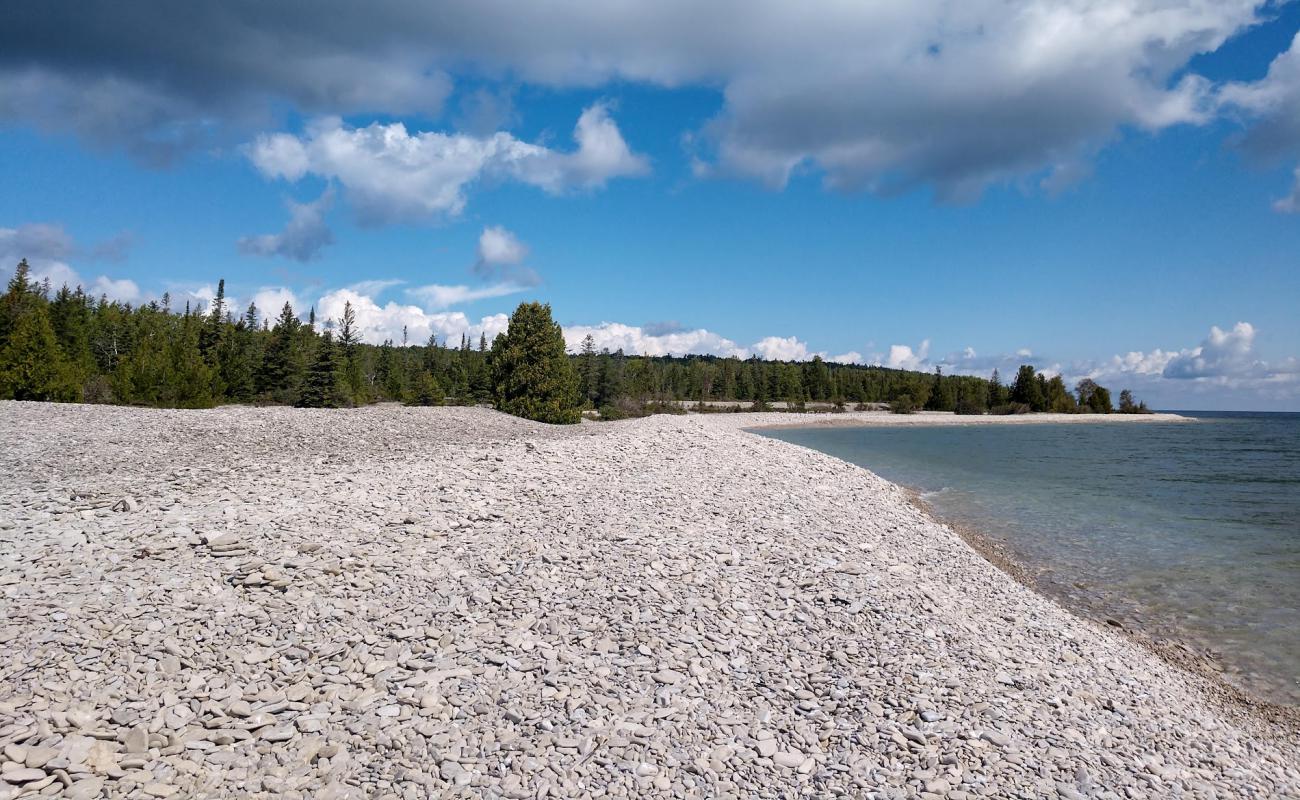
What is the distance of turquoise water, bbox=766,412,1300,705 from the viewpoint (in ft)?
35.0

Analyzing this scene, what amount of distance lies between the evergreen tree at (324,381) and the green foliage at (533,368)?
24658mm

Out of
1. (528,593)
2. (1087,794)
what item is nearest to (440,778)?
(528,593)

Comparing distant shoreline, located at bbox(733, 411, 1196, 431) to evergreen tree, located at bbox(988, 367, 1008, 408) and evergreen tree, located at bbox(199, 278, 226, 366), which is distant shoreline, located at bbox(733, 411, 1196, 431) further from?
evergreen tree, located at bbox(199, 278, 226, 366)

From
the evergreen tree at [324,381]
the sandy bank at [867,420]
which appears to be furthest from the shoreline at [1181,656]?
the evergreen tree at [324,381]

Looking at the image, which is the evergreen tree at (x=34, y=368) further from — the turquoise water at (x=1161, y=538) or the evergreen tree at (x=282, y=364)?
the turquoise water at (x=1161, y=538)

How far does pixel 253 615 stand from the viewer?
761 centimetres

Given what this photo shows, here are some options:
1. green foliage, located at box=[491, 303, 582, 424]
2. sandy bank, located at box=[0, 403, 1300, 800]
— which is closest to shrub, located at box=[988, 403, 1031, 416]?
green foliage, located at box=[491, 303, 582, 424]

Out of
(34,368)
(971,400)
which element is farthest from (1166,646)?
(971,400)

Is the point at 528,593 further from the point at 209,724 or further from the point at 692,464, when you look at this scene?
the point at 692,464

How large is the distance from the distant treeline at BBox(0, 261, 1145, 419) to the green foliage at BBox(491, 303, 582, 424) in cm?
13

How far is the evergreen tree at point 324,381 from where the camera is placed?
182 ft

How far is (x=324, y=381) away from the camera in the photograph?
56.0 metres

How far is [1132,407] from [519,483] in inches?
6883

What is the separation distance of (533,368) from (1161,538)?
3096cm
